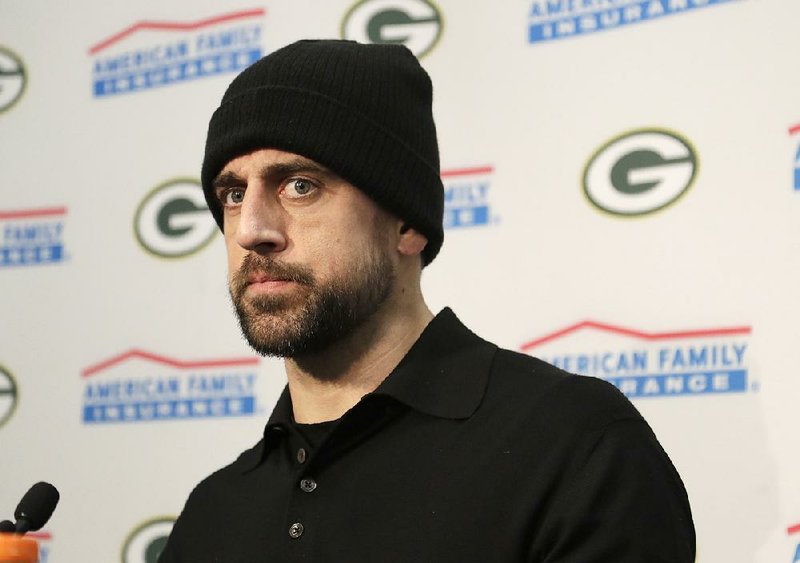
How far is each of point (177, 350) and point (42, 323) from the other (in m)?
0.30

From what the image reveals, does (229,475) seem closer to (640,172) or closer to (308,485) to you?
(308,485)

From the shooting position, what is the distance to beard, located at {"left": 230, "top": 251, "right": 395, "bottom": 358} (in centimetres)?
114

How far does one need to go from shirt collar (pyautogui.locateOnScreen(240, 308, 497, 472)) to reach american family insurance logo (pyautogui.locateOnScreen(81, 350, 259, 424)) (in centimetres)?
55

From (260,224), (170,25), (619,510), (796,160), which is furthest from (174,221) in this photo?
(619,510)

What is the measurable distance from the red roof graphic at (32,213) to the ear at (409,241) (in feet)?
3.14

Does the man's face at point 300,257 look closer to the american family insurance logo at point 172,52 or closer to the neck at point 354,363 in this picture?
the neck at point 354,363

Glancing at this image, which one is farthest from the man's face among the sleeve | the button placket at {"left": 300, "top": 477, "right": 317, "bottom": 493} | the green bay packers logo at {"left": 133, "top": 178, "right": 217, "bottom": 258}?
the green bay packers logo at {"left": 133, "top": 178, "right": 217, "bottom": 258}

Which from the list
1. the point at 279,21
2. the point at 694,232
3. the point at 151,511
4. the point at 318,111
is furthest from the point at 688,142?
the point at 151,511

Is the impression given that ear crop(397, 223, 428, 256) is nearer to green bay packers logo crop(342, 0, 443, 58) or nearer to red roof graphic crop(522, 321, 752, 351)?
red roof graphic crop(522, 321, 752, 351)

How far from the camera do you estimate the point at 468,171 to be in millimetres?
1612

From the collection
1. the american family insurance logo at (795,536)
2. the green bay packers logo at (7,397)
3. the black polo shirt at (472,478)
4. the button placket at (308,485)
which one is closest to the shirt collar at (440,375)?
the black polo shirt at (472,478)

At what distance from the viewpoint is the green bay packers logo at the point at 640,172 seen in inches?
57.4

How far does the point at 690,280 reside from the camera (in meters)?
1.42

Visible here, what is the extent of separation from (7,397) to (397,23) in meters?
0.98
